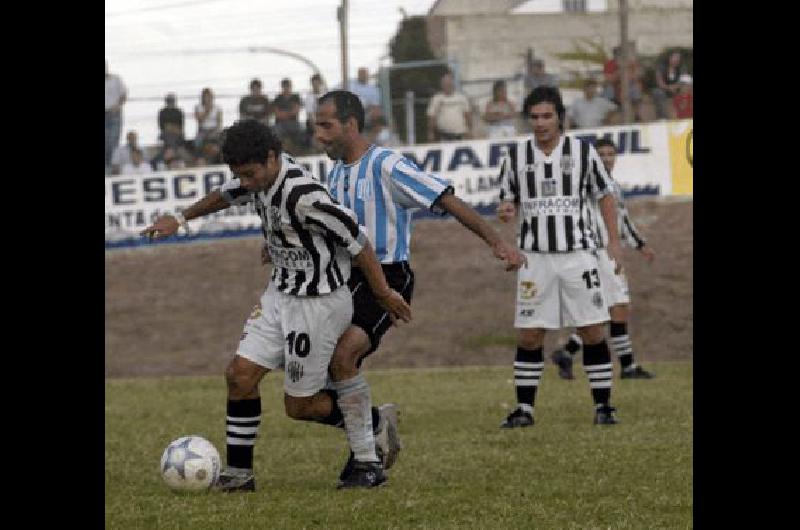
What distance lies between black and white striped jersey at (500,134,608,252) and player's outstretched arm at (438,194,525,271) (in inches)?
119

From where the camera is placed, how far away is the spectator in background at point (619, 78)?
994 inches

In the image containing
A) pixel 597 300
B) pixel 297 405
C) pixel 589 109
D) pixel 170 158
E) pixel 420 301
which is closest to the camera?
pixel 297 405

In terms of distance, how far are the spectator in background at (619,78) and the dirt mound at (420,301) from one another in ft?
5.65

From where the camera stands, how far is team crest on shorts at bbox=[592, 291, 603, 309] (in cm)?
1188

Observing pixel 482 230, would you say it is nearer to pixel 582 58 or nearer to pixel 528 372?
pixel 528 372

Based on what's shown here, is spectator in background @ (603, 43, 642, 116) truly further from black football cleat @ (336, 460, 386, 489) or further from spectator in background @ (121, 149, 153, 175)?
black football cleat @ (336, 460, 386, 489)

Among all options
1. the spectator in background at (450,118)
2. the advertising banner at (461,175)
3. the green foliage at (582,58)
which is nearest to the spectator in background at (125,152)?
the advertising banner at (461,175)

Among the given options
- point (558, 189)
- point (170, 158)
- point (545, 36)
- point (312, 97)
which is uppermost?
point (545, 36)

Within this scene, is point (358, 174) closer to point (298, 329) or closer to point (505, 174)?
point (298, 329)

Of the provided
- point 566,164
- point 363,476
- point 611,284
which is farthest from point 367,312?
point 611,284

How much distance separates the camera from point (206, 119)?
83.0ft

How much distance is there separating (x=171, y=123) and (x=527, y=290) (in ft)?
46.0
